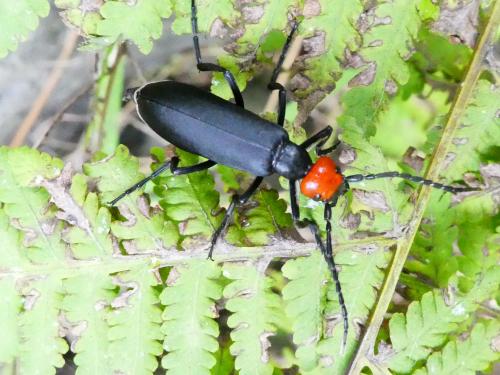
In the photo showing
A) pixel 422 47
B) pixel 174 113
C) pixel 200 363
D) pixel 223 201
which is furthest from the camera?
pixel 223 201

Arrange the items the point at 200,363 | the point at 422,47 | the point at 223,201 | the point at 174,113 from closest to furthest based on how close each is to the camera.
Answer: the point at 200,363 → the point at 174,113 → the point at 422,47 → the point at 223,201

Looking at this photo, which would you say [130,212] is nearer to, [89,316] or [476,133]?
[89,316]

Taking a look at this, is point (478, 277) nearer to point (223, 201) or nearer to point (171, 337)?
point (171, 337)

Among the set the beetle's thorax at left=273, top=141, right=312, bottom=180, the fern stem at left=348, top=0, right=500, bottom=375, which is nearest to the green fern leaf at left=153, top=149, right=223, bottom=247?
the beetle's thorax at left=273, top=141, right=312, bottom=180

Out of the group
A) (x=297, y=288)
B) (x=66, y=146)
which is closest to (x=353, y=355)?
(x=297, y=288)

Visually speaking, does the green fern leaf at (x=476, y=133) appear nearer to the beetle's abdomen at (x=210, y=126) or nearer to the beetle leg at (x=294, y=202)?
the beetle leg at (x=294, y=202)

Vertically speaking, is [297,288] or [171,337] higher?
[297,288]

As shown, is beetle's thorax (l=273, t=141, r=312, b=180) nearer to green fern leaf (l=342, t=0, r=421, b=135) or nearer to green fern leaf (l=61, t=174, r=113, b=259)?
A: green fern leaf (l=342, t=0, r=421, b=135)

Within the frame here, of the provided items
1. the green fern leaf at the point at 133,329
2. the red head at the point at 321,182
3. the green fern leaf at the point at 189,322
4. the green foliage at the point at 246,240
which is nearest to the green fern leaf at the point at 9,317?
the green foliage at the point at 246,240
